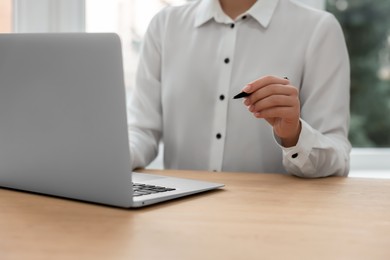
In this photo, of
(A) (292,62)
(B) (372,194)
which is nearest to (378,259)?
(B) (372,194)

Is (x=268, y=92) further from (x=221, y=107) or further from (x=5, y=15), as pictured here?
(x=5, y=15)

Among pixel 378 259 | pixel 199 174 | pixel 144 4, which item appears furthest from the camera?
pixel 144 4

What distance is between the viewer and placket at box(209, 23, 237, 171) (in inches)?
63.4

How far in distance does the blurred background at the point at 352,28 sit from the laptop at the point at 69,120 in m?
1.13

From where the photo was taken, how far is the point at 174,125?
168 cm

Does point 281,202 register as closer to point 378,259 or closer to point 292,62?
point 378,259

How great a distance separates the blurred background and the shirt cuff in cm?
84

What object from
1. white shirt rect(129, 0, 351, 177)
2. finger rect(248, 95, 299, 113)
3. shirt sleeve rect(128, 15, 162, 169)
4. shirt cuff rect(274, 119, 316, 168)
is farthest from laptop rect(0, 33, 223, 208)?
shirt sleeve rect(128, 15, 162, 169)

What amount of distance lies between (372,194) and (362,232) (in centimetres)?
31

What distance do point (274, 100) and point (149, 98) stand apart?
63 centimetres

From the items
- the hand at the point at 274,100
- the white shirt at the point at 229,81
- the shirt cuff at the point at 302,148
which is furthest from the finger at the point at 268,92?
A: the white shirt at the point at 229,81

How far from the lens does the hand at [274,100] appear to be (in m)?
1.13

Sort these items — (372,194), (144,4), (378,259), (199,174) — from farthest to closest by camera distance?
(144,4) < (199,174) < (372,194) < (378,259)

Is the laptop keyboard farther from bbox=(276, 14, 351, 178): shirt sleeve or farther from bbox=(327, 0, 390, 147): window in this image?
bbox=(327, 0, 390, 147): window
